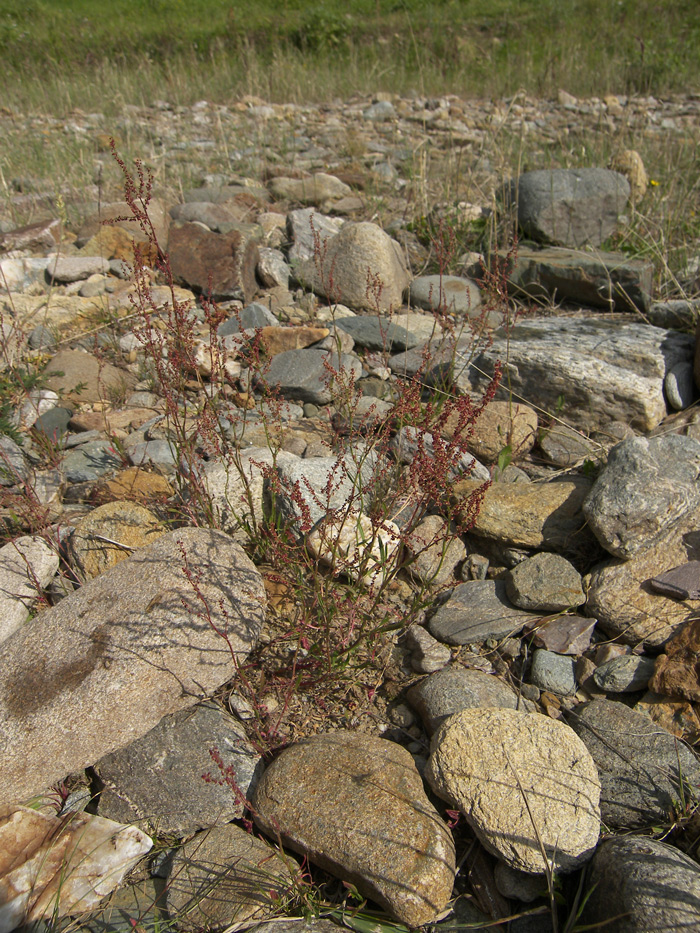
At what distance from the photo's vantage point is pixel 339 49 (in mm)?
12477

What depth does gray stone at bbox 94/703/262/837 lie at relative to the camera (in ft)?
6.57

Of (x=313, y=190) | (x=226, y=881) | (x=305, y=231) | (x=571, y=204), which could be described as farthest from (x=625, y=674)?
(x=313, y=190)

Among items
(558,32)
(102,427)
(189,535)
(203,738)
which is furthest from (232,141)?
(558,32)

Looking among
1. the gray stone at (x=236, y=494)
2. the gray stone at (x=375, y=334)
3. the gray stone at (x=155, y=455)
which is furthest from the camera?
the gray stone at (x=375, y=334)

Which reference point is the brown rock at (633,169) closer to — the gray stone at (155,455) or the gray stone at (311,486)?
the gray stone at (311,486)

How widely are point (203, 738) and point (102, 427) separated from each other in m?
1.87

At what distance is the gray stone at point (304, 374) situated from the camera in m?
3.49

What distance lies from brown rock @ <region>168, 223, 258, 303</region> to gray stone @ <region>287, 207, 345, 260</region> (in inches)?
16.0

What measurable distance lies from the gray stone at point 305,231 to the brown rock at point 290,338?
3.71 ft

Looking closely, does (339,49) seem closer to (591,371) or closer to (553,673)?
(591,371)

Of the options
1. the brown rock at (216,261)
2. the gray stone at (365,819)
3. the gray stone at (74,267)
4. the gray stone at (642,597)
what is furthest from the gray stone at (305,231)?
the gray stone at (365,819)

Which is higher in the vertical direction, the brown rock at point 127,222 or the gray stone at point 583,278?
the brown rock at point 127,222

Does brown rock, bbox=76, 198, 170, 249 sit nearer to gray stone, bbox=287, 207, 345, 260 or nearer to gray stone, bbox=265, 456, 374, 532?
gray stone, bbox=287, 207, 345, 260

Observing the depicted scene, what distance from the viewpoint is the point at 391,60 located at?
39.1ft
